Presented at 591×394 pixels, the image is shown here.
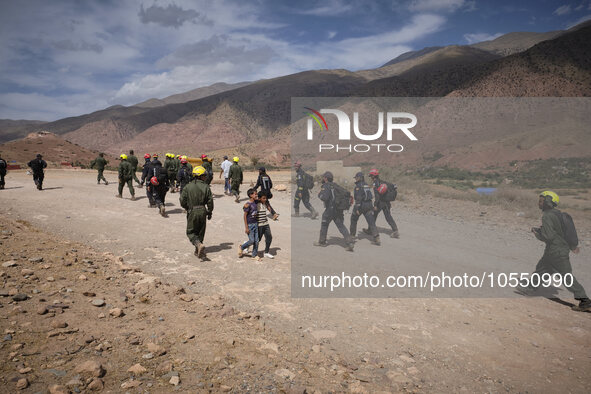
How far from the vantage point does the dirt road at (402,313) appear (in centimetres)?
408

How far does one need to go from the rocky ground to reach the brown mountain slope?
33.1 meters

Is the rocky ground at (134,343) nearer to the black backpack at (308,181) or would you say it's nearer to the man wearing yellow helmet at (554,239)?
the man wearing yellow helmet at (554,239)

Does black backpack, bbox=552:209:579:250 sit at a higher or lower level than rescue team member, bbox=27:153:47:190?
lower

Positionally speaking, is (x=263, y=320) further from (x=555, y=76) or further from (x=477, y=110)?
(x=555, y=76)

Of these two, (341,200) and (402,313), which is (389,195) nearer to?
(341,200)

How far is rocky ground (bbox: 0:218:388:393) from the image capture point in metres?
3.32

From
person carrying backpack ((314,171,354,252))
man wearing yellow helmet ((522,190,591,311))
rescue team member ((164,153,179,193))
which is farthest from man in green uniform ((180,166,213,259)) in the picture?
rescue team member ((164,153,179,193))

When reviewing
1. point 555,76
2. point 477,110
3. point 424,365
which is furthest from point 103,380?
point 555,76

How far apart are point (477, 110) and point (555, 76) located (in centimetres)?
1119

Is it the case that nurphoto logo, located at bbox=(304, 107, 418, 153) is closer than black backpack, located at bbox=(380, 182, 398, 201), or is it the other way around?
black backpack, located at bbox=(380, 182, 398, 201)

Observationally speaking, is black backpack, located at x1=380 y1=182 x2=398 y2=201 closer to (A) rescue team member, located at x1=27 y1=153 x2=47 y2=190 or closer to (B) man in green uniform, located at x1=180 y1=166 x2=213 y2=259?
(B) man in green uniform, located at x1=180 y1=166 x2=213 y2=259

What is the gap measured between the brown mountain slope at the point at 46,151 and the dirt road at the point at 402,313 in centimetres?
2737

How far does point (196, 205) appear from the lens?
297 inches

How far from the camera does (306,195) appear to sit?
12695mm
